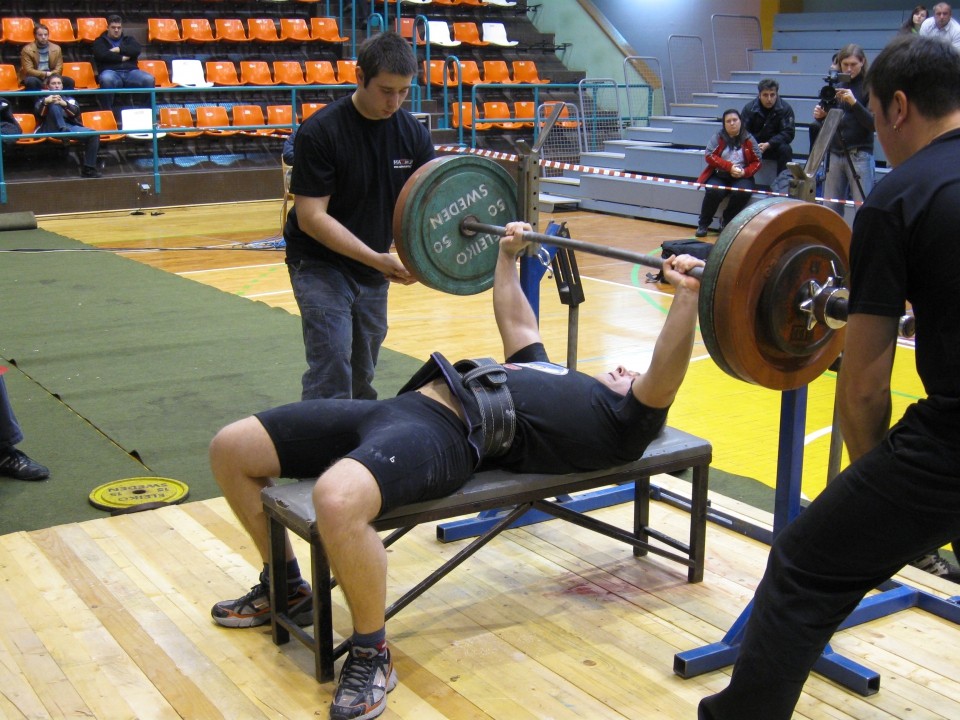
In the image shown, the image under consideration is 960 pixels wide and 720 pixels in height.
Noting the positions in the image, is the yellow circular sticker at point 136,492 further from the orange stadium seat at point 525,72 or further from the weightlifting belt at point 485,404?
the orange stadium seat at point 525,72

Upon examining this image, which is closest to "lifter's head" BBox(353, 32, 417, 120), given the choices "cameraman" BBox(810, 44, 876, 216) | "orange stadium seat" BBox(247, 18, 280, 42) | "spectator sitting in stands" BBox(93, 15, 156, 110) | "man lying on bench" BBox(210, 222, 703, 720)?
"man lying on bench" BBox(210, 222, 703, 720)

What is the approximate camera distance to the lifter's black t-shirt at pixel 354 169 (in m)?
3.15

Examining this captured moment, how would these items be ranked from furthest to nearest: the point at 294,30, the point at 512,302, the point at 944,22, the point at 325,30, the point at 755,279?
the point at 325,30 < the point at 294,30 < the point at 944,22 < the point at 512,302 < the point at 755,279

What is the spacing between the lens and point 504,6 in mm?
13164

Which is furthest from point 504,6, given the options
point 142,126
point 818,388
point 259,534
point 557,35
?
point 259,534

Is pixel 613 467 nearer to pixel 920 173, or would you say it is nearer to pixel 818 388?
pixel 920 173

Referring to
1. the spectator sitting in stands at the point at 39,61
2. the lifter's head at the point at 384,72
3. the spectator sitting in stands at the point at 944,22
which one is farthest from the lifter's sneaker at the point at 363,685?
the spectator sitting in stands at the point at 39,61

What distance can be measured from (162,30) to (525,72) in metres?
4.01

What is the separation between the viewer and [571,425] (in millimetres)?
2496

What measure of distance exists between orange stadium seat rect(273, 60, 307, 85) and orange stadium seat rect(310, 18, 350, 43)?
25.4 inches

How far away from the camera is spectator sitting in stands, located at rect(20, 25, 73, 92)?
9680 millimetres

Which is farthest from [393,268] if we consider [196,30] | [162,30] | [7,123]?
[196,30]

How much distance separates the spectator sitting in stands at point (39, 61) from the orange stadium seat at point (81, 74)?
37cm

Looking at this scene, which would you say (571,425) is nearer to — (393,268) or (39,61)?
(393,268)
